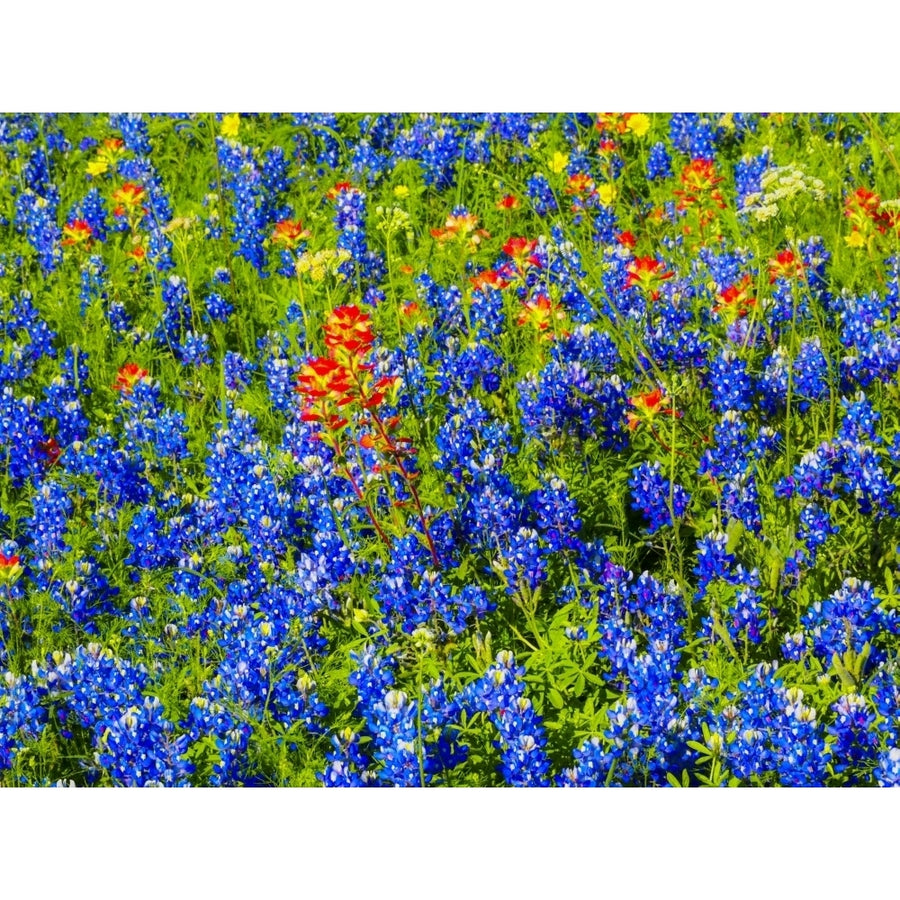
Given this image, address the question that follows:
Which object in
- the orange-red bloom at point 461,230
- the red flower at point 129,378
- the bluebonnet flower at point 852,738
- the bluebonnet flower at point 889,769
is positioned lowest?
the bluebonnet flower at point 889,769

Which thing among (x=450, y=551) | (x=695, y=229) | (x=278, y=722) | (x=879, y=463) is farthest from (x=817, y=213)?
(x=278, y=722)

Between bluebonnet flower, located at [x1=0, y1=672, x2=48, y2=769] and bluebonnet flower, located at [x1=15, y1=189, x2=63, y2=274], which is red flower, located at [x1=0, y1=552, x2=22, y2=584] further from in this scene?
bluebonnet flower, located at [x1=15, y1=189, x2=63, y2=274]

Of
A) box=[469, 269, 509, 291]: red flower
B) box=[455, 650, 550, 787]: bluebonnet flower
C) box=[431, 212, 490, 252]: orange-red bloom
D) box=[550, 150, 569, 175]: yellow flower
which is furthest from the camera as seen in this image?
box=[550, 150, 569, 175]: yellow flower

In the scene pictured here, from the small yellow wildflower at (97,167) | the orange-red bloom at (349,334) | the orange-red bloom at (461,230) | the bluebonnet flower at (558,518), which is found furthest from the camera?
the small yellow wildflower at (97,167)

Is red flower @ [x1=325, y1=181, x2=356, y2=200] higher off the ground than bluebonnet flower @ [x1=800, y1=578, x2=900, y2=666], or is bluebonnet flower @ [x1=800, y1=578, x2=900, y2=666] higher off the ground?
red flower @ [x1=325, y1=181, x2=356, y2=200]

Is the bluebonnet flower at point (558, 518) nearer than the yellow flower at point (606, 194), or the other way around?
the bluebonnet flower at point (558, 518)

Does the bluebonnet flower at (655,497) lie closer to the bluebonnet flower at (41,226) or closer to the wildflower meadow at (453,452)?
the wildflower meadow at (453,452)

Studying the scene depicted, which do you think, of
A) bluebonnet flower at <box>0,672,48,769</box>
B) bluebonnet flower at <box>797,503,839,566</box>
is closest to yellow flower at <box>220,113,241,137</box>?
bluebonnet flower at <box>0,672,48,769</box>

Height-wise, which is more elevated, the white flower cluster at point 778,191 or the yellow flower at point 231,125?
the yellow flower at point 231,125

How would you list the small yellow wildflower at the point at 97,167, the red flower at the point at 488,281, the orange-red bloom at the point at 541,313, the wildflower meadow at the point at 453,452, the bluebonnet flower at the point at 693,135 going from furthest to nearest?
the small yellow wildflower at the point at 97,167
the bluebonnet flower at the point at 693,135
the red flower at the point at 488,281
the orange-red bloom at the point at 541,313
the wildflower meadow at the point at 453,452

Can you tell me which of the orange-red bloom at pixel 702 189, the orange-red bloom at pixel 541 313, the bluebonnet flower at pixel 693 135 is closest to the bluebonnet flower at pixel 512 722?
the orange-red bloom at pixel 541 313
